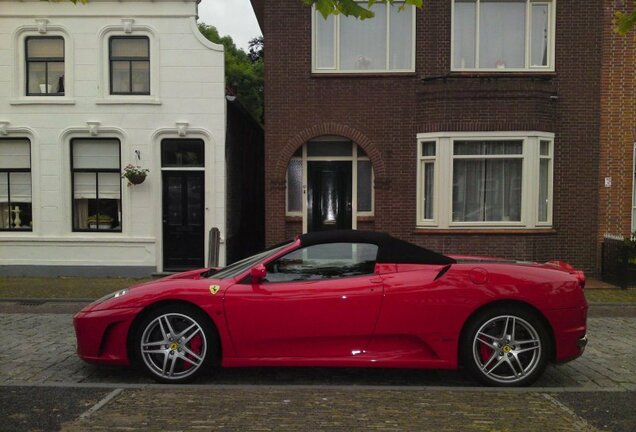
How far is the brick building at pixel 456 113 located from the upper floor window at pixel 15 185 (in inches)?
217

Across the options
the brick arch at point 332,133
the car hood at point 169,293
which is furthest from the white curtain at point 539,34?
the car hood at point 169,293

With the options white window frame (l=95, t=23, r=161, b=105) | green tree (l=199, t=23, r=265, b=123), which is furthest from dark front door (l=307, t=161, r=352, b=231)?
green tree (l=199, t=23, r=265, b=123)

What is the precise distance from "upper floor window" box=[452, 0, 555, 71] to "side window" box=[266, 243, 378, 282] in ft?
29.0

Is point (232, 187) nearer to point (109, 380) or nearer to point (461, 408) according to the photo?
point (109, 380)

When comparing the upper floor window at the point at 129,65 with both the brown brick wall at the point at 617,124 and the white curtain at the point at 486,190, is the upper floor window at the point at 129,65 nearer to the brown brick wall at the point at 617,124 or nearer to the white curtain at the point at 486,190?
the white curtain at the point at 486,190

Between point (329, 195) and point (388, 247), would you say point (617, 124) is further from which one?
point (388, 247)

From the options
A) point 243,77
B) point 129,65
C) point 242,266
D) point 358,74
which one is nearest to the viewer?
point 242,266

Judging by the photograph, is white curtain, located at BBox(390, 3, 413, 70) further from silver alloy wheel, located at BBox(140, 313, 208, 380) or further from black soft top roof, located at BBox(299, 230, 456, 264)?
silver alloy wheel, located at BBox(140, 313, 208, 380)

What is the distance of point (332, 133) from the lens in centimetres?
1324

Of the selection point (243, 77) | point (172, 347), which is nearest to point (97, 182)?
point (172, 347)

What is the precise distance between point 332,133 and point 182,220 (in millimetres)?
3926

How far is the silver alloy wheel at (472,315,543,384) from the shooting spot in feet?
17.1

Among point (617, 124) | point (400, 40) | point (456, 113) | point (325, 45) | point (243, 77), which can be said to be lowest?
point (617, 124)

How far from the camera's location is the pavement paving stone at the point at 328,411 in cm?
420
